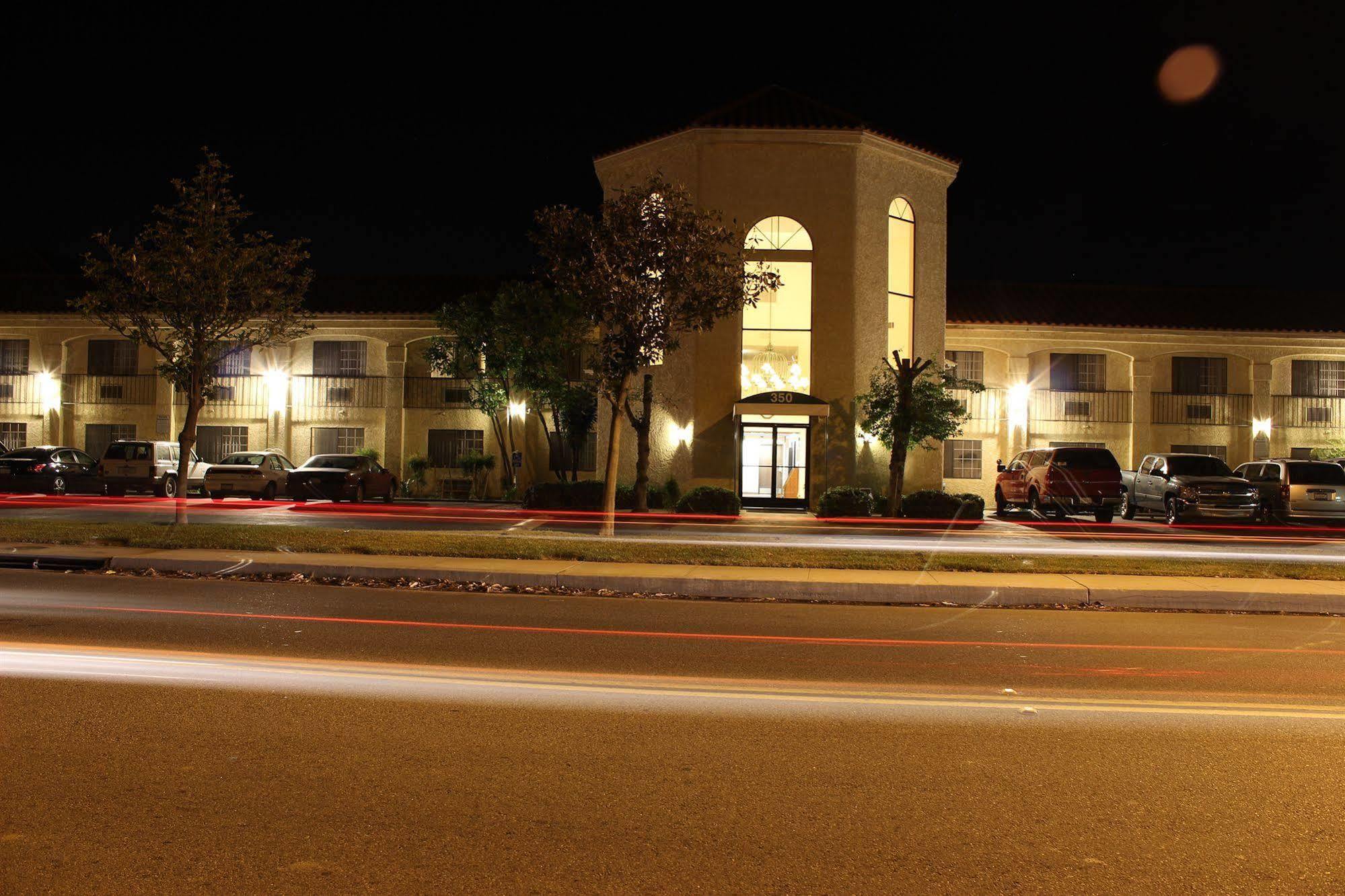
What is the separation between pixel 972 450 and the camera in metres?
36.1

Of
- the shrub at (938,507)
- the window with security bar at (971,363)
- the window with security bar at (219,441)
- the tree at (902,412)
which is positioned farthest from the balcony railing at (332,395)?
the window with security bar at (971,363)

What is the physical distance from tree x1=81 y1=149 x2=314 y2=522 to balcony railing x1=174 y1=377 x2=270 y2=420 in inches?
729

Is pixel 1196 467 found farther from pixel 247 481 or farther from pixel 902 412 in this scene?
pixel 247 481

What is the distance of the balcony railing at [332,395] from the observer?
124ft

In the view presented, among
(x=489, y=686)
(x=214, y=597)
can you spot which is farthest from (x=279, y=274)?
(x=489, y=686)

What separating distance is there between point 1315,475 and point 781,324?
14693mm

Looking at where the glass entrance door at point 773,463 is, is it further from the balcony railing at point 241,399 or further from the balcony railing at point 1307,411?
the balcony railing at point 241,399

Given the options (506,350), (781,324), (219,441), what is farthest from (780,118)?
(219,441)

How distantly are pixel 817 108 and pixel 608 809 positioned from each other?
95.2ft

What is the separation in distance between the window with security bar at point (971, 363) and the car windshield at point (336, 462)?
802 inches

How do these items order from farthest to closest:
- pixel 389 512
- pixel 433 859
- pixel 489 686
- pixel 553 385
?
pixel 553 385, pixel 389 512, pixel 489 686, pixel 433 859

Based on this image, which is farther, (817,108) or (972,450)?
(972,450)

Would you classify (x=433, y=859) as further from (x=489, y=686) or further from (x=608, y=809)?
(x=489, y=686)

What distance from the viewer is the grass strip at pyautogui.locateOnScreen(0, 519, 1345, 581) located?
49.6 feet
